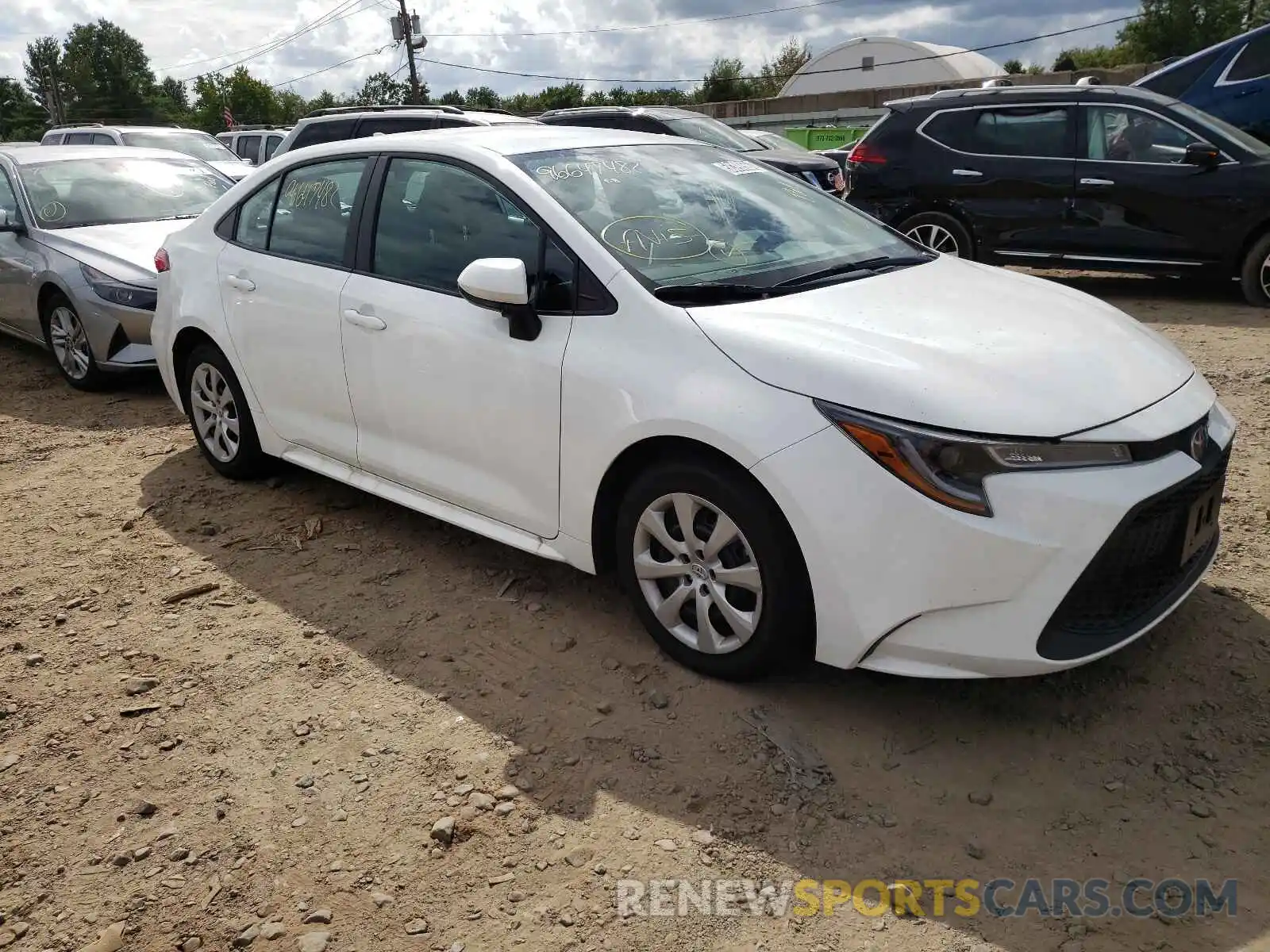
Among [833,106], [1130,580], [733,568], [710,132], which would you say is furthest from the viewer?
[833,106]

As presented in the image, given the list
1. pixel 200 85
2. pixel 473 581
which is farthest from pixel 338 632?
pixel 200 85

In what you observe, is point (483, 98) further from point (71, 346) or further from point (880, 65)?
point (71, 346)

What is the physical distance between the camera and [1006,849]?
8.38ft

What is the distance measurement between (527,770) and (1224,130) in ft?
26.9

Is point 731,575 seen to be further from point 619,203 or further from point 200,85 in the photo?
point 200,85

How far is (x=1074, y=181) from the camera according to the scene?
8672 mm

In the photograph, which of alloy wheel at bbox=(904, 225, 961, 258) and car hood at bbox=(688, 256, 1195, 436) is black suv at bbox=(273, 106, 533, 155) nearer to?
alloy wheel at bbox=(904, 225, 961, 258)

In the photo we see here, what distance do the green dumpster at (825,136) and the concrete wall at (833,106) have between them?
2.85 ft

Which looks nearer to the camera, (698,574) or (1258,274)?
(698,574)

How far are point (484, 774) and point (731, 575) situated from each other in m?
0.90

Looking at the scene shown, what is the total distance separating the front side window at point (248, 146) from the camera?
19781 millimetres

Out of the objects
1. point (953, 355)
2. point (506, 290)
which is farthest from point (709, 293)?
point (953, 355)

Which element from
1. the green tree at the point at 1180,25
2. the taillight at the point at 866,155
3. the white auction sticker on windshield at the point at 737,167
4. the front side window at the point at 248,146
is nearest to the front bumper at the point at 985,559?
the white auction sticker on windshield at the point at 737,167

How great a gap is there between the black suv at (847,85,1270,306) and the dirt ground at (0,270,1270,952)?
4.93m
